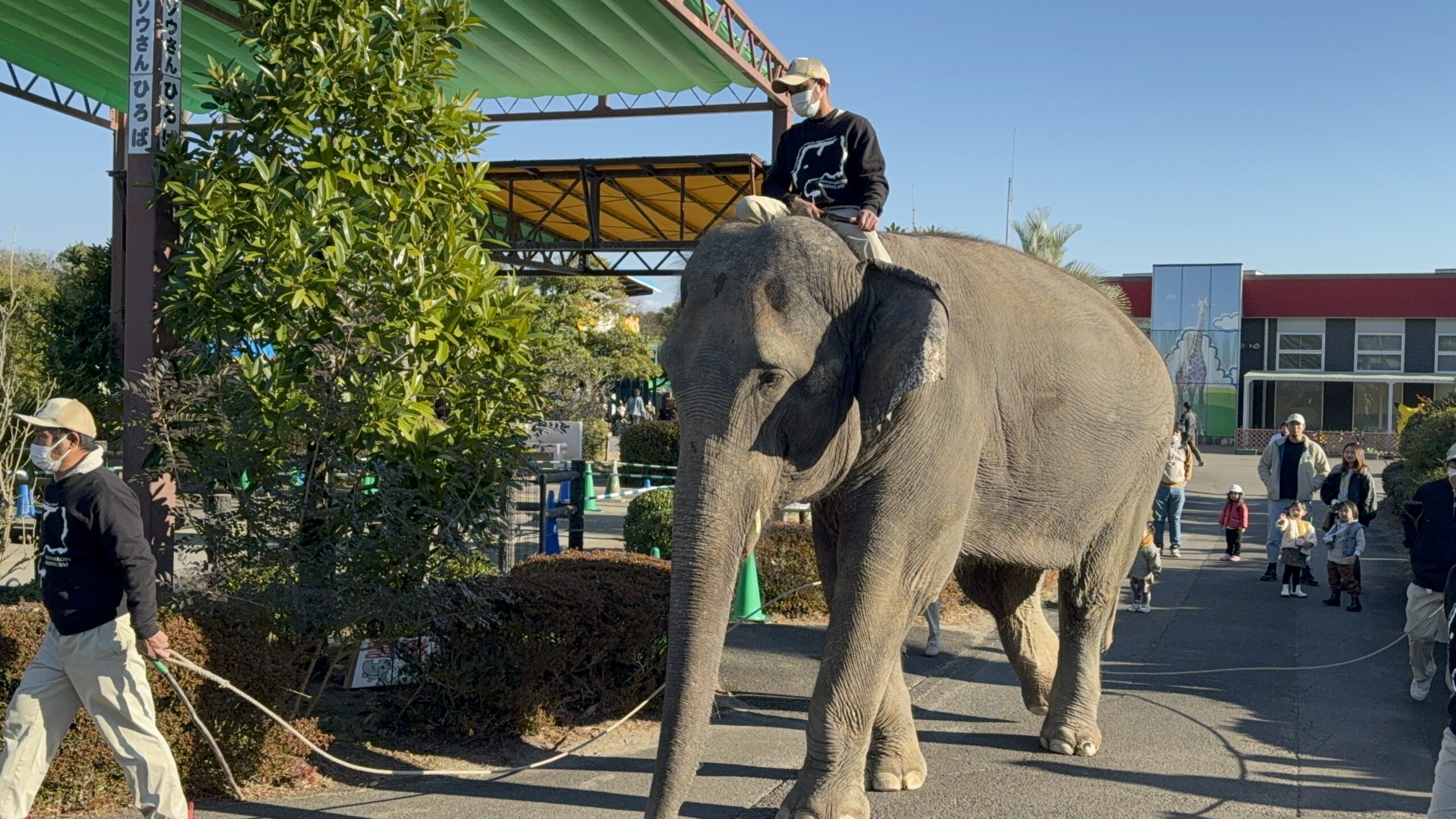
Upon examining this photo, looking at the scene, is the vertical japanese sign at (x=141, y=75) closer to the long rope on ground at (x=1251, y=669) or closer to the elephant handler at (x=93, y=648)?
the elephant handler at (x=93, y=648)

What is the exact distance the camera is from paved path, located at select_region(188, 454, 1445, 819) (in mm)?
5883

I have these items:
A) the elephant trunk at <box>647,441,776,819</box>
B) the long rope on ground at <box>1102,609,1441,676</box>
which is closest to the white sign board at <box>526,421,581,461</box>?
the long rope on ground at <box>1102,609,1441,676</box>

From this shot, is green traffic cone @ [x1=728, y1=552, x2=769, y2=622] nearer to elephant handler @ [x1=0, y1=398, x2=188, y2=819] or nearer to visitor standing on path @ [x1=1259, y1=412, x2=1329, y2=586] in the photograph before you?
elephant handler @ [x1=0, y1=398, x2=188, y2=819]

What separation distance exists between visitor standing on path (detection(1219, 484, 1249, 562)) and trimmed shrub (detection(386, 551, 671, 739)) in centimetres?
1094

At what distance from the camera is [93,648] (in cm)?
504

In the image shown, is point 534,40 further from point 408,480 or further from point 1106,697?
point 1106,697

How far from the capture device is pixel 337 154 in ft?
21.8

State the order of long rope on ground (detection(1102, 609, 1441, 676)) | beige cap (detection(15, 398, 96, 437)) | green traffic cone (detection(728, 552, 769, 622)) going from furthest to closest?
green traffic cone (detection(728, 552, 769, 622))
long rope on ground (detection(1102, 609, 1441, 676))
beige cap (detection(15, 398, 96, 437))

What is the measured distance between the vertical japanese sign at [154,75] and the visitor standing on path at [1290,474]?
466 inches

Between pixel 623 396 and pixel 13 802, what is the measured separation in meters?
51.9

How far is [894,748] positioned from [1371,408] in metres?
52.2

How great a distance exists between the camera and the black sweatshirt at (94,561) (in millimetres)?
5031

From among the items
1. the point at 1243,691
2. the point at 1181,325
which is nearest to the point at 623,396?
the point at 1181,325

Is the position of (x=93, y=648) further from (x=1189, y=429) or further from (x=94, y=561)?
(x=1189, y=429)
